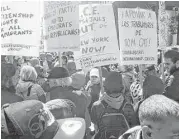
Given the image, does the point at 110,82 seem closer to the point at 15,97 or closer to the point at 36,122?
the point at 15,97

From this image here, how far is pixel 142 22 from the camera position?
509 cm

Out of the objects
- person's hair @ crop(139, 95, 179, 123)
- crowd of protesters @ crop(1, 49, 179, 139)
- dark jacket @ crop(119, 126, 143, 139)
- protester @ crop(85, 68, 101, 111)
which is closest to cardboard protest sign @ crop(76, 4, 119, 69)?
crowd of protesters @ crop(1, 49, 179, 139)

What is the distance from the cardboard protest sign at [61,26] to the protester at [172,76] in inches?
56.6

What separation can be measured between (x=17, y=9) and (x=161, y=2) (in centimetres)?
320

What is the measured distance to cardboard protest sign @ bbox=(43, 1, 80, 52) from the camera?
15.9 ft

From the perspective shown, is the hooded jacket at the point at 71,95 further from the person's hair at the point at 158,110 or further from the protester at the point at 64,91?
the person's hair at the point at 158,110

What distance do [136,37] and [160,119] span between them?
132 inches

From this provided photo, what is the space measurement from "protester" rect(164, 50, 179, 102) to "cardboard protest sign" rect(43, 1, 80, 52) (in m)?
1.44

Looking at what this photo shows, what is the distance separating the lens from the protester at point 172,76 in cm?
388

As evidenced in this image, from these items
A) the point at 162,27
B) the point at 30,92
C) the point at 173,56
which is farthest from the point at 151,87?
the point at 162,27

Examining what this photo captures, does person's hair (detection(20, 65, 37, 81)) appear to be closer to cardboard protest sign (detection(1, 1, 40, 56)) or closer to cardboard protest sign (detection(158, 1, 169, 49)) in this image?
cardboard protest sign (detection(1, 1, 40, 56))

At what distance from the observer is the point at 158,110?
5.73ft

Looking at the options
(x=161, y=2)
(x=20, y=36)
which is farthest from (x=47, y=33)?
(x=161, y=2)

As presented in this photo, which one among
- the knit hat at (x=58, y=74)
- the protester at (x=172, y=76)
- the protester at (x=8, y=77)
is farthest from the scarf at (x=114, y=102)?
the protester at (x=8, y=77)
